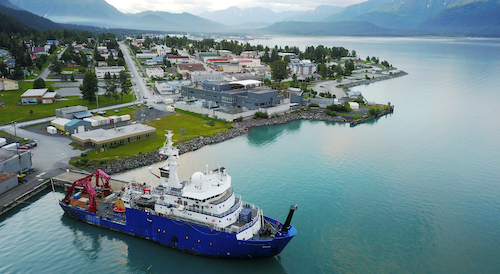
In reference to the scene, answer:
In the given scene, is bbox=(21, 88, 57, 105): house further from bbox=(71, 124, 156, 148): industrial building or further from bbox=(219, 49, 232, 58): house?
bbox=(219, 49, 232, 58): house

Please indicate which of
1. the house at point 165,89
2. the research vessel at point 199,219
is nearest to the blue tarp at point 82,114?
the house at point 165,89

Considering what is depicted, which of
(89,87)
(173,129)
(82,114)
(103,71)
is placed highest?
(103,71)

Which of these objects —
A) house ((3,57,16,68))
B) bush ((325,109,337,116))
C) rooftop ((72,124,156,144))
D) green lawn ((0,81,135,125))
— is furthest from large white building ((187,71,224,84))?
house ((3,57,16,68))

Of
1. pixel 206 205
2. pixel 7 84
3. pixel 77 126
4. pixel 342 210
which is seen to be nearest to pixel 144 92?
pixel 7 84

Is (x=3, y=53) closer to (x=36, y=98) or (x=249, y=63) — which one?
(x=36, y=98)

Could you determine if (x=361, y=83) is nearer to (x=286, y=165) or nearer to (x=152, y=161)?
(x=286, y=165)

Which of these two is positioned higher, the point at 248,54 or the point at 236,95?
the point at 248,54
